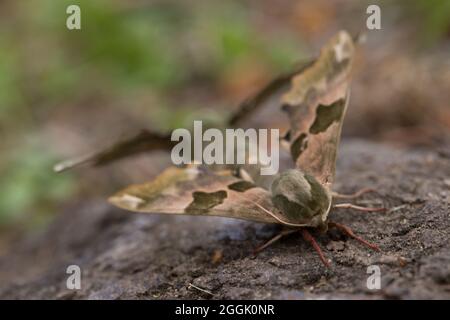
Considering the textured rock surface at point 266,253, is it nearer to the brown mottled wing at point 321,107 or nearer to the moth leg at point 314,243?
the moth leg at point 314,243

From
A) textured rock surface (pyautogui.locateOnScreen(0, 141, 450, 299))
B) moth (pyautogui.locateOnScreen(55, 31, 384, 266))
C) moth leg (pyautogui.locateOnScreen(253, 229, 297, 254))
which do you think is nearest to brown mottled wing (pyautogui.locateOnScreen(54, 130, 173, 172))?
moth (pyautogui.locateOnScreen(55, 31, 384, 266))

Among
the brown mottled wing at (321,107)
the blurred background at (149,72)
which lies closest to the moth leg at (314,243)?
the brown mottled wing at (321,107)

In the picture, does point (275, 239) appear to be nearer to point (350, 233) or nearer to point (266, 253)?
point (266, 253)

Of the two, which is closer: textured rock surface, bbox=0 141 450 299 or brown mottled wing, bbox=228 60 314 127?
textured rock surface, bbox=0 141 450 299

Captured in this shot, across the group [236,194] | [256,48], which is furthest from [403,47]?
[236,194]

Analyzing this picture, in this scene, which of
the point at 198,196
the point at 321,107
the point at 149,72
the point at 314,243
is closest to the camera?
the point at 314,243

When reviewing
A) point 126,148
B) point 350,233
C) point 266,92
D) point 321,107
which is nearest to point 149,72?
point 266,92

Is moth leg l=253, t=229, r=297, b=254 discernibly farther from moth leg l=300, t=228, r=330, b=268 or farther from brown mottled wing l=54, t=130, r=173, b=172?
brown mottled wing l=54, t=130, r=173, b=172
